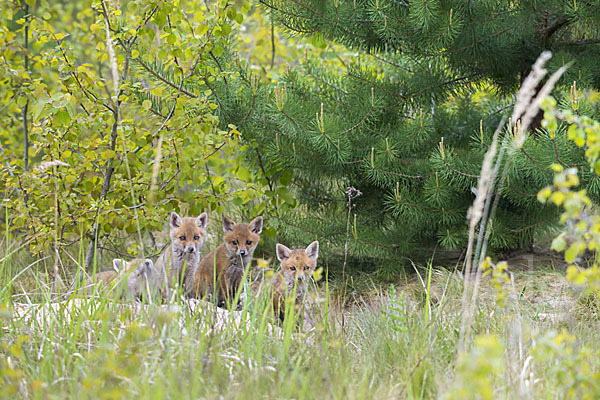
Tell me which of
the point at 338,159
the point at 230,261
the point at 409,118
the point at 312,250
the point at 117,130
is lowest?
the point at 230,261

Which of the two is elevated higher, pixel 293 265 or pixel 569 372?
pixel 569 372

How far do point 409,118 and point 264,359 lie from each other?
3889 mm

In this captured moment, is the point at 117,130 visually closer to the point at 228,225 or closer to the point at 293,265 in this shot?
the point at 228,225

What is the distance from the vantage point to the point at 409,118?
657 centimetres

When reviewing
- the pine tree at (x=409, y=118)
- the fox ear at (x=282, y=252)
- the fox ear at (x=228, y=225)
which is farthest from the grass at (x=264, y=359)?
the pine tree at (x=409, y=118)

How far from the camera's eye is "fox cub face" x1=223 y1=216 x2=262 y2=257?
5.45m

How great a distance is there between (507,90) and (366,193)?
185cm

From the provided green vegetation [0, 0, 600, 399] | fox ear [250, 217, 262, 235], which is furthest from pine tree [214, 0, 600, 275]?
fox ear [250, 217, 262, 235]

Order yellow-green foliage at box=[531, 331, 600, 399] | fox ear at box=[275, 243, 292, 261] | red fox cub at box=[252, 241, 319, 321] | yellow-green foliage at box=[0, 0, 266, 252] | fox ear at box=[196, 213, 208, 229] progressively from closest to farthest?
yellow-green foliage at box=[531, 331, 600, 399] → red fox cub at box=[252, 241, 319, 321] → fox ear at box=[275, 243, 292, 261] → yellow-green foliage at box=[0, 0, 266, 252] → fox ear at box=[196, 213, 208, 229]

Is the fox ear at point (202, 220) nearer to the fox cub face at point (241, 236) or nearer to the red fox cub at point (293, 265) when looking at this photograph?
the fox cub face at point (241, 236)

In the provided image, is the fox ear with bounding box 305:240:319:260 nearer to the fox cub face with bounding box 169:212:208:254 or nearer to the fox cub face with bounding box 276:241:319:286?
the fox cub face with bounding box 276:241:319:286

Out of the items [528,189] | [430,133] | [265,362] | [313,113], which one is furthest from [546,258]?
[265,362]

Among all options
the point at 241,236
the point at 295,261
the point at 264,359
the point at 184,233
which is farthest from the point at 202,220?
the point at 264,359

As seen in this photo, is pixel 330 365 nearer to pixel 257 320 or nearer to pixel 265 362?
pixel 265 362
